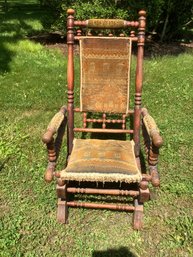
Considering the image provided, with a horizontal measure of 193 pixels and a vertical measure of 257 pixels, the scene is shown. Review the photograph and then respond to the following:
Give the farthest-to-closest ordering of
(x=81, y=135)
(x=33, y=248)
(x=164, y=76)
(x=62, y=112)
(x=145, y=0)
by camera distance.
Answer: (x=145, y=0), (x=164, y=76), (x=81, y=135), (x=62, y=112), (x=33, y=248)

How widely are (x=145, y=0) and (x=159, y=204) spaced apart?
22.8 ft

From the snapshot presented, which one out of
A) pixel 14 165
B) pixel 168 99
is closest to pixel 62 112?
pixel 14 165

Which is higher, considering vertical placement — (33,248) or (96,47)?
(96,47)

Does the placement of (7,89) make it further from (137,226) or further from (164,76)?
(137,226)

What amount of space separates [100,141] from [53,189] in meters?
0.80

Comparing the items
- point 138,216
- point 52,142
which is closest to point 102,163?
point 52,142

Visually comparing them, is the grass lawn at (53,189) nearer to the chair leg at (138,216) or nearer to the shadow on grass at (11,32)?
the chair leg at (138,216)

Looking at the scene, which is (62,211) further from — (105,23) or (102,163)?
(105,23)

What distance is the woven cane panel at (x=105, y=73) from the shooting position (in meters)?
3.62

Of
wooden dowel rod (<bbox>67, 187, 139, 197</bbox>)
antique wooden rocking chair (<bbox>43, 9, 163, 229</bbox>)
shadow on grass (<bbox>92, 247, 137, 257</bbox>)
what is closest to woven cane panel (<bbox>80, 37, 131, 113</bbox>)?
antique wooden rocking chair (<bbox>43, 9, 163, 229</bbox>)

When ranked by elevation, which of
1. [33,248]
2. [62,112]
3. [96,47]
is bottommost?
[33,248]

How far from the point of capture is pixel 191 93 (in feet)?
21.4

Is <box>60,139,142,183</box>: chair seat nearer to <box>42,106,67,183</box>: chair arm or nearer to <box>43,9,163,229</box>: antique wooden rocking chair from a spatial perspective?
<box>43,9,163,229</box>: antique wooden rocking chair

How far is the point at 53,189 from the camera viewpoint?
12.7 ft
